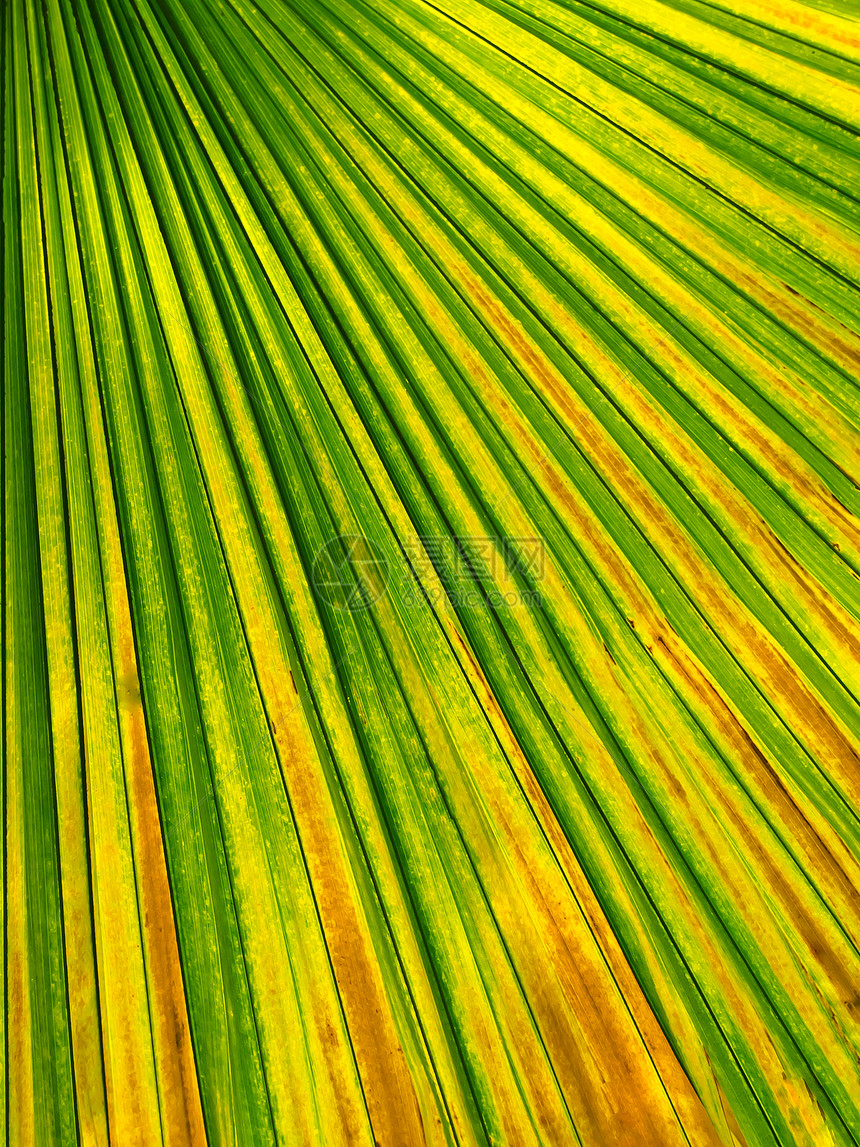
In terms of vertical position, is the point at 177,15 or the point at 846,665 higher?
the point at 177,15

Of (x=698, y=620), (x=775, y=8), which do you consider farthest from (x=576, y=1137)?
(x=775, y=8)

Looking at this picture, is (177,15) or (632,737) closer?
(632,737)

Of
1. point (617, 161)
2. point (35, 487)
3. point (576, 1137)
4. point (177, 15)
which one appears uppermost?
point (177, 15)

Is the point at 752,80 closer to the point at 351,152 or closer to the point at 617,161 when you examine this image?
the point at 617,161

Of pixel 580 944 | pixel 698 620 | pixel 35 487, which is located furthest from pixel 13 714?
pixel 698 620

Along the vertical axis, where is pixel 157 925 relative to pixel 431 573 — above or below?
below

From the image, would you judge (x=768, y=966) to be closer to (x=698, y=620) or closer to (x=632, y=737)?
(x=632, y=737)

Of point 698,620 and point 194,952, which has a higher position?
point 698,620
